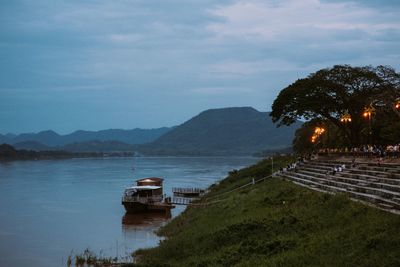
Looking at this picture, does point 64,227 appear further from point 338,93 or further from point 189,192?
point 338,93

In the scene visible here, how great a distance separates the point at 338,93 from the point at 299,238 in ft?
115

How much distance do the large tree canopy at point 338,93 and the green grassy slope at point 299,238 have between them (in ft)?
79.4

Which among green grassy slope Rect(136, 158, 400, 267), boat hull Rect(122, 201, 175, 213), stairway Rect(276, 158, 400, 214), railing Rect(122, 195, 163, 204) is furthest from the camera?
railing Rect(122, 195, 163, 204)

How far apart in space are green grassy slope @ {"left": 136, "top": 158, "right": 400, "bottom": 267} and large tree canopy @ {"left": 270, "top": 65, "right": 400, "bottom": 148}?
2420cm

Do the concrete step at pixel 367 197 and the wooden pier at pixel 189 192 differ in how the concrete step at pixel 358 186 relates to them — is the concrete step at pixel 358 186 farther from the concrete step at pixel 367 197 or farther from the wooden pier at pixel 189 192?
the wooden pier at pixel 189 192

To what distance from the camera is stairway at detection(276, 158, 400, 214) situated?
19.1 meters

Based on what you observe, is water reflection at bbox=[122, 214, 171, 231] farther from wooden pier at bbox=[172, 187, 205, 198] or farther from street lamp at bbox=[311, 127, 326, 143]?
street lamp at bbox=[311, 127, 326, 143]

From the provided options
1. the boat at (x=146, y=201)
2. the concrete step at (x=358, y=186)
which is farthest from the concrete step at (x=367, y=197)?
the boat at (x=146, y=201)

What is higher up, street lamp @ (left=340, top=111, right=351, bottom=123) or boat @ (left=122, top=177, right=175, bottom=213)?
street lamp @ (left=340, top=111, right=351, bottom=123)

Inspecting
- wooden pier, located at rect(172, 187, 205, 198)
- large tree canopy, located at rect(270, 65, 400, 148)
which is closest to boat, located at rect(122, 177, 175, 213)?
wooden pier, located at rect(172, 187, 205, 198)

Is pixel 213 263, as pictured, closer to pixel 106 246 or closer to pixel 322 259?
pixel 322 259

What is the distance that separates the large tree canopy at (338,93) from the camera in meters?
49.9

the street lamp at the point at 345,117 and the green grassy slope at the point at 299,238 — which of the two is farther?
the street lamp at the point at 345,117

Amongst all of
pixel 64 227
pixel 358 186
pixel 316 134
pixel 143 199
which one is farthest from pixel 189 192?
pixel 358 186
